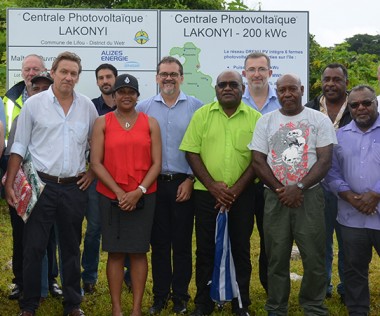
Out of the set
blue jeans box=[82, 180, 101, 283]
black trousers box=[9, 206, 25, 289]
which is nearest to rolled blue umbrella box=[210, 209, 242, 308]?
blue jeans box=[82, 180, 101, 283]

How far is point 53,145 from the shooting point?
5.77m

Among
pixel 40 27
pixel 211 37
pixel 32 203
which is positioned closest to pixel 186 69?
pixel 211 37

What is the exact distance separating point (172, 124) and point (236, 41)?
2.99 m

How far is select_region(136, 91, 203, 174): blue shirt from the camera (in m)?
6.22

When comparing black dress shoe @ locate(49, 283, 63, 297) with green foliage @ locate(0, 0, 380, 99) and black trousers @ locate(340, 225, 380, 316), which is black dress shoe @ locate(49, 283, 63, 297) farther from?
green foliage @ locate(0, 0, 380, 99)

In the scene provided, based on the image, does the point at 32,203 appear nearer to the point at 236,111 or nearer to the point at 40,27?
the point at 236,111

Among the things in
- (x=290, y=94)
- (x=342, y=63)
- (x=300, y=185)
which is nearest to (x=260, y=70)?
(x=290, y=94)

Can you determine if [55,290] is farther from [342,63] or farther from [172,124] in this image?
[342,63]

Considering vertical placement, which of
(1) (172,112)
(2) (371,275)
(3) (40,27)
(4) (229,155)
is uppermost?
(3) (40,27)

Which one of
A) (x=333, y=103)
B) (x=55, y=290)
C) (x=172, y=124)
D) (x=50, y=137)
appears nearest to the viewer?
(x=50, y=137)

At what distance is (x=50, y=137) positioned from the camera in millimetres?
5789

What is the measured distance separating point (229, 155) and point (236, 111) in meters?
0.43

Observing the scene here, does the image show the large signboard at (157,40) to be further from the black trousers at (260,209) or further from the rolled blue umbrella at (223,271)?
the rolled blue umbrella at (223,271)

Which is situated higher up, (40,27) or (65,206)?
(40,27)
